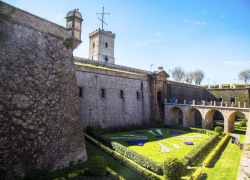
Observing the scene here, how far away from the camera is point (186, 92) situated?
32.9 metres

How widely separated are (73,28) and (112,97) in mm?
11452

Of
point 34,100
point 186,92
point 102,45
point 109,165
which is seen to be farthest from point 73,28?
point 186,92

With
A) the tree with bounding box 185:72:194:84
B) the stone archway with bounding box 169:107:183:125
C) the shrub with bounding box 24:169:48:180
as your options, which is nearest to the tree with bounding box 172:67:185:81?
the tree with bounding box 185:72:194:84

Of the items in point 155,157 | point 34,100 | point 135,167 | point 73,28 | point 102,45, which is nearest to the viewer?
point 34,100

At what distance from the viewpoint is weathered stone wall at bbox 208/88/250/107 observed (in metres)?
32.1

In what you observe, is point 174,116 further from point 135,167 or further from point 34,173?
point 34,173

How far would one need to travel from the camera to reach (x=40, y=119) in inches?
316

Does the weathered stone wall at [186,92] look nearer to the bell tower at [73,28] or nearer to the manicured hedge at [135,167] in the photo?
the manicured hedge at [135,167]

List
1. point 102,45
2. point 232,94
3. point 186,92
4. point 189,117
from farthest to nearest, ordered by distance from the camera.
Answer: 1. point 232,94
2. point 186,92
3. point 102,45
4. point 189,117

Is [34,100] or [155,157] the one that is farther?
[155,157]

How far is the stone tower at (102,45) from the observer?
3234 centimetres

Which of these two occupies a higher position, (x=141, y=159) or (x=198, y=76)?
(x=198, y=76)

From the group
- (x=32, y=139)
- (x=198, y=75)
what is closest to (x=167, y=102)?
(x=32, y=139)

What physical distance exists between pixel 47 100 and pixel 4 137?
98.8 inches
